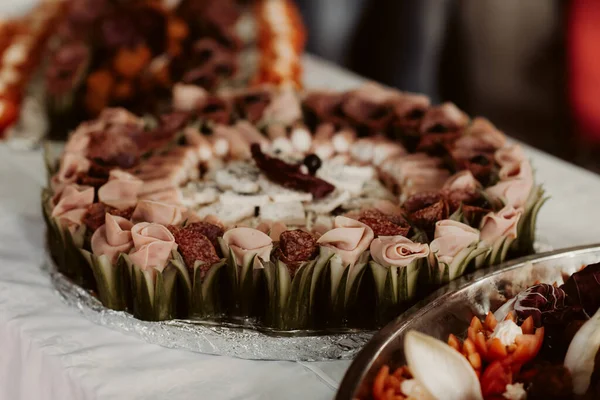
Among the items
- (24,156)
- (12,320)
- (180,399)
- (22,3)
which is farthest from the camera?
(22,3)

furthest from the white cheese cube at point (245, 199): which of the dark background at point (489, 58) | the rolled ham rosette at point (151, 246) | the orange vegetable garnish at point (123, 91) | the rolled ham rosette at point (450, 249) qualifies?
the dark background at point (489, 58)

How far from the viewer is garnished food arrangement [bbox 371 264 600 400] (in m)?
0.94

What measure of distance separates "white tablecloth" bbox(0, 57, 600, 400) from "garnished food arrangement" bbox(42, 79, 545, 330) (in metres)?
0.07

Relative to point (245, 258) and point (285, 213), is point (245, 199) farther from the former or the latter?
point (245, 258)

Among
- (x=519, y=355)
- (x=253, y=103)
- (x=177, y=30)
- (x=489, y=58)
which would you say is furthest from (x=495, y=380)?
(x=489, y=58)

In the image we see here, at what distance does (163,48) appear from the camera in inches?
86.6

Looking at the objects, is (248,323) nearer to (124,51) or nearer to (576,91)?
(124,51)

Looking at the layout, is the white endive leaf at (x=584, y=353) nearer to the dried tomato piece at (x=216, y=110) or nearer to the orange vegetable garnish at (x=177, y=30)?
the dried tomato piece at (x=216, y=110)

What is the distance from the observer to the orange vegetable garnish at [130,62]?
2.09 meters

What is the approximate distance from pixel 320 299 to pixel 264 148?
54 centimetres

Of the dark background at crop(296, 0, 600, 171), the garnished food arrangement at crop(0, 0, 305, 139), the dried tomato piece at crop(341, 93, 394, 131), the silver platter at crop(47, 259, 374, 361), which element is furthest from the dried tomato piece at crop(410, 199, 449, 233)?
the dark background at crop(296, 0, 600, 171)

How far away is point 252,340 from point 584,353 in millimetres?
484

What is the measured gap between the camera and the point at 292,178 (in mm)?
1454

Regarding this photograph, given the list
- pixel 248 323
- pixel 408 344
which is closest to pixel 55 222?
pixel 248 323
